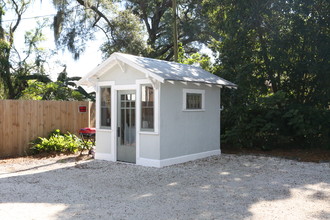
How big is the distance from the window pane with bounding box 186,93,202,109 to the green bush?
Answer: 4292mm

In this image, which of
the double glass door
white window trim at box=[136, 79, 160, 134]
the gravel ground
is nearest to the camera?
the gravel ground

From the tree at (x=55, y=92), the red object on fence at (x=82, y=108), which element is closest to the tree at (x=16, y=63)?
the tree at (x=55, y=92)

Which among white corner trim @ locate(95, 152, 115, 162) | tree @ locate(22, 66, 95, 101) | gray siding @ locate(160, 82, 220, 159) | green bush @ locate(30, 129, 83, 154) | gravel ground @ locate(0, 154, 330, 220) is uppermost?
tree @ locate(22, 66, 95, 101)

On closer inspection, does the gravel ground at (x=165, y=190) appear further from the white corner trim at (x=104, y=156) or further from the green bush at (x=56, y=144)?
the green bush at (x=56, y=144)

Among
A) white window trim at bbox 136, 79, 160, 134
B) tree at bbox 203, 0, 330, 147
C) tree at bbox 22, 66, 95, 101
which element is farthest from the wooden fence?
tree at bbox 203, 0, 330, 147

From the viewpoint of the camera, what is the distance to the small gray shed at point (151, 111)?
9.16 m

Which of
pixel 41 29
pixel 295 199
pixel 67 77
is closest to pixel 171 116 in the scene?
pixel 295 199

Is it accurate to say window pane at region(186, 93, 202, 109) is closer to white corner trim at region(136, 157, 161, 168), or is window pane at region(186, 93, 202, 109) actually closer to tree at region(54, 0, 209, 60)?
white corner trim at region(136, 157, 161, 168)

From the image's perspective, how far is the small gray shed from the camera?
916 centimetres

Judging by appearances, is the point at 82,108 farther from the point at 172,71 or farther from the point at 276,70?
the point at 276,70

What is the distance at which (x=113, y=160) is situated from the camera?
33.1ft

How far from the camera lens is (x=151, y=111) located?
927 cm

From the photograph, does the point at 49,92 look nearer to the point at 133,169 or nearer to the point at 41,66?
the point at 41,66

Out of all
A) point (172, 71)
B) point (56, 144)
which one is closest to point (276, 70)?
point (172, 71)
